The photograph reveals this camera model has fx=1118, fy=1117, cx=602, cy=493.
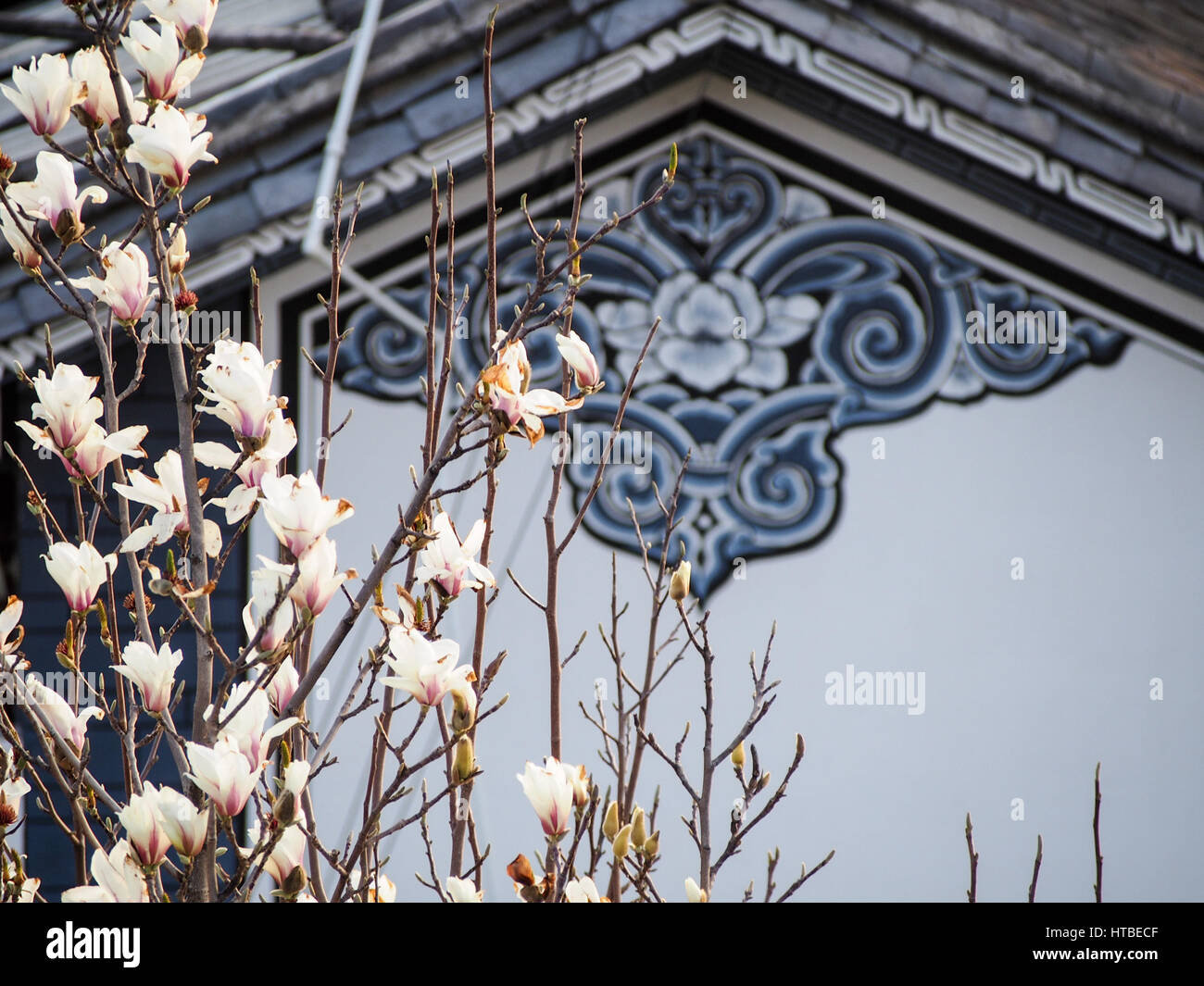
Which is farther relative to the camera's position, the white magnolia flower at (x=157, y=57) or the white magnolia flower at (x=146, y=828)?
the white magnolia flower at (x=157, y=57)

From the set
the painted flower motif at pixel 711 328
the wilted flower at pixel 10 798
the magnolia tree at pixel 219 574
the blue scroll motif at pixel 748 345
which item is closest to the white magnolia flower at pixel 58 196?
the magnolia tree at pixel 219 574

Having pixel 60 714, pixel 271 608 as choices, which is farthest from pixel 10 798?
pixel 271 608

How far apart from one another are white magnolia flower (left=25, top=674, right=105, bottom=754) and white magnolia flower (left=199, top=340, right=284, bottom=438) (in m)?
0.34

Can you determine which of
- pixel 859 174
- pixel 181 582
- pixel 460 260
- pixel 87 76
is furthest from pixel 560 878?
pixel 859 174

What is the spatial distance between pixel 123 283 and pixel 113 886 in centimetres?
55

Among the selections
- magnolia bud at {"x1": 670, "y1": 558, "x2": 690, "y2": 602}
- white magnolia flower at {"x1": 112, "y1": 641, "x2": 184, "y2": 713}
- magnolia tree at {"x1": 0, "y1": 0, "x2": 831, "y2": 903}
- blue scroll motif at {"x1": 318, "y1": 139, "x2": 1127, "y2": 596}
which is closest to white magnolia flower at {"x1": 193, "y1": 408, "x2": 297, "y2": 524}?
magnolia tree at {"x1": 0, "y1": 0, "x2": 831, "y2": 903}

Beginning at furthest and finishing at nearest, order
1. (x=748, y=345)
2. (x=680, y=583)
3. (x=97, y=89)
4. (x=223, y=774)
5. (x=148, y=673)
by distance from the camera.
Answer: (x=748, y=345)
(x=680, y=583)
(x=97, y=89)
(x=148, y=673)
(x=223, y=774)

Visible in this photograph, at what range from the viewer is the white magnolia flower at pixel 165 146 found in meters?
1.00

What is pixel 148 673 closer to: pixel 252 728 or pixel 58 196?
pixel 252 728

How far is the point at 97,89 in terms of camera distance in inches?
42.7

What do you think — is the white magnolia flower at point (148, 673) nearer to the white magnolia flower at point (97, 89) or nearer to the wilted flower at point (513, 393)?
the wilted flower at point (513, 393)

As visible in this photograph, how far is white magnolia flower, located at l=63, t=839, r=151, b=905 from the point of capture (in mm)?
913

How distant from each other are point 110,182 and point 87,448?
0.84 ft

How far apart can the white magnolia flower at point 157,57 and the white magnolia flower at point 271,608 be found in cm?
49
